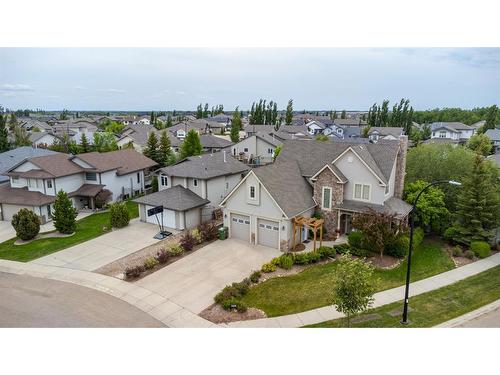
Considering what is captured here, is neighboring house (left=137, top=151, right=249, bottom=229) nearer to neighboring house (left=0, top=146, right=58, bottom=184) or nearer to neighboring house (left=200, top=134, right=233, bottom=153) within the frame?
neighboring house (left=0, top=146, right=58, bottom=184)

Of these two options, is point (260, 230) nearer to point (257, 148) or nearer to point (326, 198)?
point (326, 198)

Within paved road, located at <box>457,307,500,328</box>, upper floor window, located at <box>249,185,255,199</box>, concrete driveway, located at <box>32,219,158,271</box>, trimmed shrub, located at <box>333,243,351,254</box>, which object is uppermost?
upper floor window, located at <box>249,185,255,199</box>

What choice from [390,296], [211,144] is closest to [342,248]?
[390,296]

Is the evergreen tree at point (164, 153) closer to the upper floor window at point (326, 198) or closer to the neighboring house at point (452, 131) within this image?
the upper floor window at point (326, 198)

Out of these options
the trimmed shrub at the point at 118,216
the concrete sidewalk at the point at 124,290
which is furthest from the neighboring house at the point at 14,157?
the concrete sidewalk at the point at 124,290

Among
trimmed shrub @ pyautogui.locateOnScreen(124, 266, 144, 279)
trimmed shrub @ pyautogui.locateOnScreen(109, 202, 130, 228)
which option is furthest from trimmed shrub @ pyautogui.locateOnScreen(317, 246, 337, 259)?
trimmed shrub @ pyautogui.locateOnScreen(109, 202, 130, 228)
